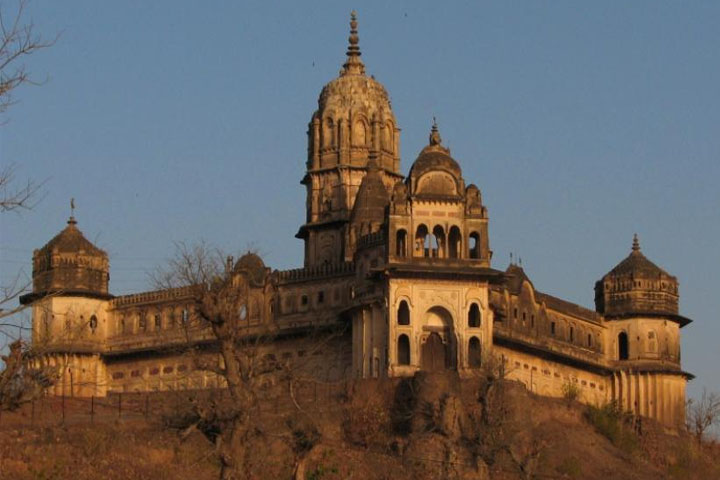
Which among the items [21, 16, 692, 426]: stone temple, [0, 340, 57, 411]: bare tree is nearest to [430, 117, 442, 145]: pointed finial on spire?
[21, 16, 692, 426]: stone temple

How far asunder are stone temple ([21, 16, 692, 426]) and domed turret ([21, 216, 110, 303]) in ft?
0.25

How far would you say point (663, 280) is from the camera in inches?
3169

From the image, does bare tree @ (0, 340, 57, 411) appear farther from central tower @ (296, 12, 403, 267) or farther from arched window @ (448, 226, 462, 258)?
central tower @ (296, 12, 403, 267)

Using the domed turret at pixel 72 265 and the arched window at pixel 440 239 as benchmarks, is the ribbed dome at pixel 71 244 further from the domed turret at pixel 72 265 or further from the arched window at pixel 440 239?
the arched window at pixel 440 239

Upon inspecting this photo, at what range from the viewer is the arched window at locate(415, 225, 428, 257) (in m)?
66.4

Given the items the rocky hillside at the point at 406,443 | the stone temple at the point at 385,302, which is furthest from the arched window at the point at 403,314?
the rocky hillside at the point at 406,443

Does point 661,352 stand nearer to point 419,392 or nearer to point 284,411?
point 419,392

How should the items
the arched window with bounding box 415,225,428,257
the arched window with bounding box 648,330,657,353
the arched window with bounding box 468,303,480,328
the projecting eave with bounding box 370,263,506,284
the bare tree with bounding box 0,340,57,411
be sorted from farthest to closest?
the arched window with bounding box 648,330,657,353 → the arched window with bounding box 415,225,428,257 → the arched window with bounding box 468,303,480,328 → the projecting eave with bounding box 370,263,506,284 → the bare tree with bounding box 0,340,57,411

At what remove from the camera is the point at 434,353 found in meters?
65.8

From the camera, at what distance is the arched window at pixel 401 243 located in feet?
218

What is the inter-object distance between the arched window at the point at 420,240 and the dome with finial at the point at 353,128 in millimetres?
11111

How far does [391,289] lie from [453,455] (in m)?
9.52

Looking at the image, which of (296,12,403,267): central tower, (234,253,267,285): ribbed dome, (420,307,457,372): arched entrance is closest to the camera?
(420,307,457,372): arched entrance

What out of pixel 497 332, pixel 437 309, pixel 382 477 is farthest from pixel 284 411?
pixel 497 332
